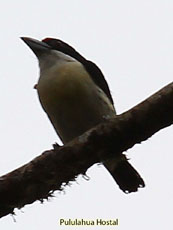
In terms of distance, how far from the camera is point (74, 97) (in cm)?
367

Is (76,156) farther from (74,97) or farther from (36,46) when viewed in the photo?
(36,46)

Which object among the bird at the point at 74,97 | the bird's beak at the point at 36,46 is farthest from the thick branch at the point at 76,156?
the bird's beak at the point at 36,46

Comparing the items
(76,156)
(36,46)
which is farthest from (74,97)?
(76,156)

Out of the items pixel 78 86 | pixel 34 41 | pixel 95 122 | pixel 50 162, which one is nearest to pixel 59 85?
pixel 78 86

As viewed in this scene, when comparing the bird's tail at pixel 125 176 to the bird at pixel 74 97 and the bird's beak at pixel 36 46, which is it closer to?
the bird at pixel 74 97

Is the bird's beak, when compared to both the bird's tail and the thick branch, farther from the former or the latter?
the thick branch

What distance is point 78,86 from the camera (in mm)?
3713

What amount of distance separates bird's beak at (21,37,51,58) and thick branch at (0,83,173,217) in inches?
68.8

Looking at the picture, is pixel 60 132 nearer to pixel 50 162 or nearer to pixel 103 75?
pixel 103 75

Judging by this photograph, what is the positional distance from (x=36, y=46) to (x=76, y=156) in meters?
1.89

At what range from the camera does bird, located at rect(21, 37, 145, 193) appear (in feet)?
12.1

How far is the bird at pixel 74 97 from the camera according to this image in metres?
3.69

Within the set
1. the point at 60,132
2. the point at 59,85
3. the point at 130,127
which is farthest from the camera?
Result: the point at 60,132

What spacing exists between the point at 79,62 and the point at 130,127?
70.0 inches
